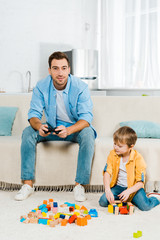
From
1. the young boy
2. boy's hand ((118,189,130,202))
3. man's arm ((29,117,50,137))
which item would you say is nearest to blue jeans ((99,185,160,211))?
the young boy

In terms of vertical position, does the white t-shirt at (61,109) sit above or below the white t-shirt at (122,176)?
above

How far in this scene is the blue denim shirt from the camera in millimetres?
2641

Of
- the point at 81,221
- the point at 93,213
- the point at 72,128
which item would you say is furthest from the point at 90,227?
the point at 72,128

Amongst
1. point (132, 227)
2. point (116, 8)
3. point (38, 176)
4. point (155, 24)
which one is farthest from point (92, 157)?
point (116, 8)

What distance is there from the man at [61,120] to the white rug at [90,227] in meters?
0.27

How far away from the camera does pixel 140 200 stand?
7.04 ft

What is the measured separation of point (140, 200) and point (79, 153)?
21.9 inches

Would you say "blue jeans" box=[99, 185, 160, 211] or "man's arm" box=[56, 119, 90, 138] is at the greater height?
"man's arm" box=[56, 119, 90, 138]

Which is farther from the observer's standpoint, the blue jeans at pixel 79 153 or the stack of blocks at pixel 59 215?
the blue jeans at pixel 79 153

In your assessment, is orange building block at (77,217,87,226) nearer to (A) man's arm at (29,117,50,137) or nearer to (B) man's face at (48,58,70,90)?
(A) man's arm at (29,117,50,137)

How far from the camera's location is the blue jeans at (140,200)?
83.7 inches

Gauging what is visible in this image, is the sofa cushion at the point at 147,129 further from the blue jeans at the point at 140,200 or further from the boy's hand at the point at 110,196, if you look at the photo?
the boy's hand at the point at 110,196

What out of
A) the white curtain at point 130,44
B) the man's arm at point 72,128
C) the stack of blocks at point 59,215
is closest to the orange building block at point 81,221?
the stack of blocks at point 59,215

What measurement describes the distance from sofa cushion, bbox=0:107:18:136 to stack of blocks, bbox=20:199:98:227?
109 cm
